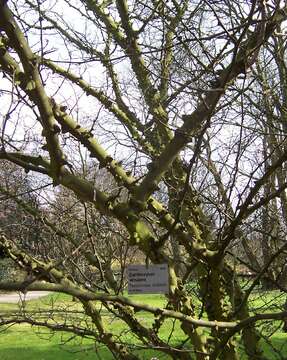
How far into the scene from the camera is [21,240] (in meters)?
4.38

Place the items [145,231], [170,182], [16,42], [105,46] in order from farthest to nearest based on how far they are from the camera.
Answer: [105,46] → [170,182] → [145,231] → [16,42]

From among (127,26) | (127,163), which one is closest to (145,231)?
(127,163)

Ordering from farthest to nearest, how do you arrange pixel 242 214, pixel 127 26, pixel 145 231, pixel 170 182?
pixel 127 26
pixel 170 182
pixel 145 231
pixel 242 214

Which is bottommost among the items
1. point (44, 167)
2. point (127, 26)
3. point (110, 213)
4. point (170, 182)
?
point (110, 213)

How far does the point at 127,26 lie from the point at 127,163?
3.45ft

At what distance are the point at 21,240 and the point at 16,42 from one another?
2.41m

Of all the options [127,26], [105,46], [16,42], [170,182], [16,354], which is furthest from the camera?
[16,354]

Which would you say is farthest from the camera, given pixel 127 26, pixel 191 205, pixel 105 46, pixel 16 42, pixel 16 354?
pixel 16 354

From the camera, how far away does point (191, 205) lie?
366cm

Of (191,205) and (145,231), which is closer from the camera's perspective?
(145,231)

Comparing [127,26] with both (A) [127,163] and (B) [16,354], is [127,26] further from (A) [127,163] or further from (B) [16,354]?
(B) [16,354]

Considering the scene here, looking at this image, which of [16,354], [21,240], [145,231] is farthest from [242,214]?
[16,354]

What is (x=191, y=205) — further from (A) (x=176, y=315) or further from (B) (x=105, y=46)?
(B) (x=105, y=46)

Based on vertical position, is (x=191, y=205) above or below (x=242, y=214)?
above
